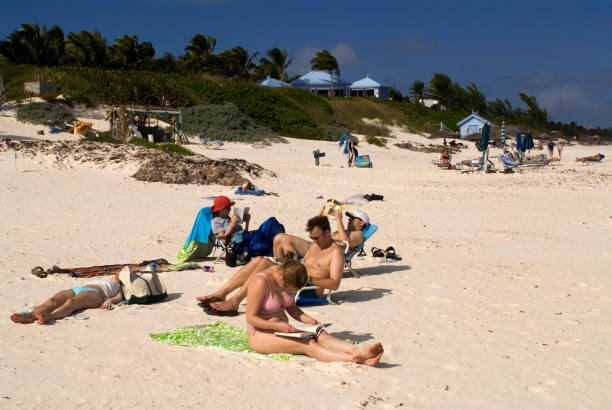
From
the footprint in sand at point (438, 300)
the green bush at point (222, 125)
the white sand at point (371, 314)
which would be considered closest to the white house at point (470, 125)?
the green bush at point (222, 125)

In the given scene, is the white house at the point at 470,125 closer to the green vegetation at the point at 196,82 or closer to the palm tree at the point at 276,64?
the green vegetation at the point at 196,82

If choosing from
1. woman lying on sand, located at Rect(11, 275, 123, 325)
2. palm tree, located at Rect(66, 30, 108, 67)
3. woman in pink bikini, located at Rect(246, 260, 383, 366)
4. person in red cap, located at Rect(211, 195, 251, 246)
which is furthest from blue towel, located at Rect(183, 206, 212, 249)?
palm tree, located at Rect(66, 30, 108, 67)

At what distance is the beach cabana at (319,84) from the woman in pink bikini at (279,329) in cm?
5846

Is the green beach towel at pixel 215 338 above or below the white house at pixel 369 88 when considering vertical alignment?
below

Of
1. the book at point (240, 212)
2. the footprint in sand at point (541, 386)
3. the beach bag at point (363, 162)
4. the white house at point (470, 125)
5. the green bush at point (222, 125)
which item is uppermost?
the white house at point (470, 125)

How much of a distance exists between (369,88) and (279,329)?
60.4 metres

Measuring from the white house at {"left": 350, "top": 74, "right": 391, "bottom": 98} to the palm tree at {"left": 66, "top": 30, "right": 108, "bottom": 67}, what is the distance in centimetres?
2783

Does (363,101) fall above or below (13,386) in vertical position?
above

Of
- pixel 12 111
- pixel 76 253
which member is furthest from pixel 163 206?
pixel 12 111

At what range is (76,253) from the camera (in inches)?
332

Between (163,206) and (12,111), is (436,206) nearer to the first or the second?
(163,206)

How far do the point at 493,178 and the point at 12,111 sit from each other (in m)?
19.0

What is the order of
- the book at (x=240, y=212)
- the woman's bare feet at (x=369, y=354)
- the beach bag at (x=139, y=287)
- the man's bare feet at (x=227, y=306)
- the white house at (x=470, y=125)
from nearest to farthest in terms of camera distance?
the woman's bare feet at (x=369, y=354) < the man's bare feet at (x=227, y=306) < the beach bag at (x=139, y=287) < the book at (x=240, y=212) < the white house at (x=470, y=125)

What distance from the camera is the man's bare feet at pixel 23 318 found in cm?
485
